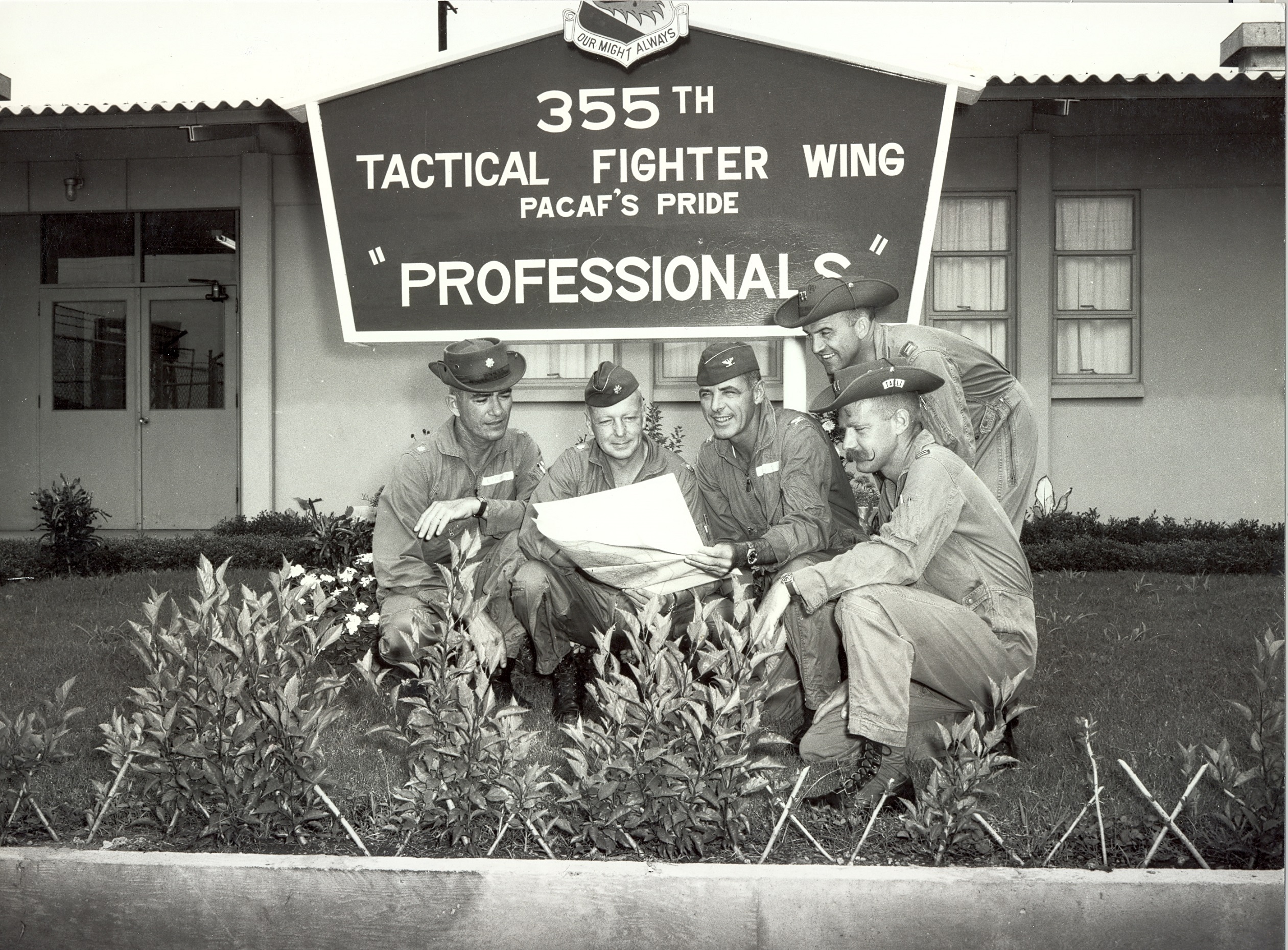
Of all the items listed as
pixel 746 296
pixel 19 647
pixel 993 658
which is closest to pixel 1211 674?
pixel 993 658

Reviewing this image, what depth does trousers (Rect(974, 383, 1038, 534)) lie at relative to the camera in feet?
16.2

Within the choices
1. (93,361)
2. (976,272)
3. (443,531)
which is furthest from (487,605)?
(93,361)

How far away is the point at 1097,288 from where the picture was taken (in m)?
9.20

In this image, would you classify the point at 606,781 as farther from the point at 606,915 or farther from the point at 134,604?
the point at 134,604

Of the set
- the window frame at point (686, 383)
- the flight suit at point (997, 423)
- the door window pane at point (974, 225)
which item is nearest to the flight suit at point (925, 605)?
the flight suit at point (997, 423)

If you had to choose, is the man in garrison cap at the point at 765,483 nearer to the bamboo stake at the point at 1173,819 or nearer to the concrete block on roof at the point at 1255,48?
the bamboo stake at the point at 1173,819

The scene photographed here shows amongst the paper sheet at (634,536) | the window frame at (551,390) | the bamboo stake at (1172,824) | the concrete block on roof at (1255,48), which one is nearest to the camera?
the bamboo stake at (1172,824)

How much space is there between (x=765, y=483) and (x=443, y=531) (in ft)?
4.05

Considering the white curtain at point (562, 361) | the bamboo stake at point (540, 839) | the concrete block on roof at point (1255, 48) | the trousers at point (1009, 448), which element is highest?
the concrete block on roof at point (1255, 48)

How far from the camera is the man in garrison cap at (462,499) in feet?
15.2

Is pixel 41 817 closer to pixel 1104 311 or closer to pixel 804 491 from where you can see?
pixel 804 491

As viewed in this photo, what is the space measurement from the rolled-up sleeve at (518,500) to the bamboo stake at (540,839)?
5.49 ft

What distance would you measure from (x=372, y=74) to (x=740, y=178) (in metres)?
1.50

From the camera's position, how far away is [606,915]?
2.81m
